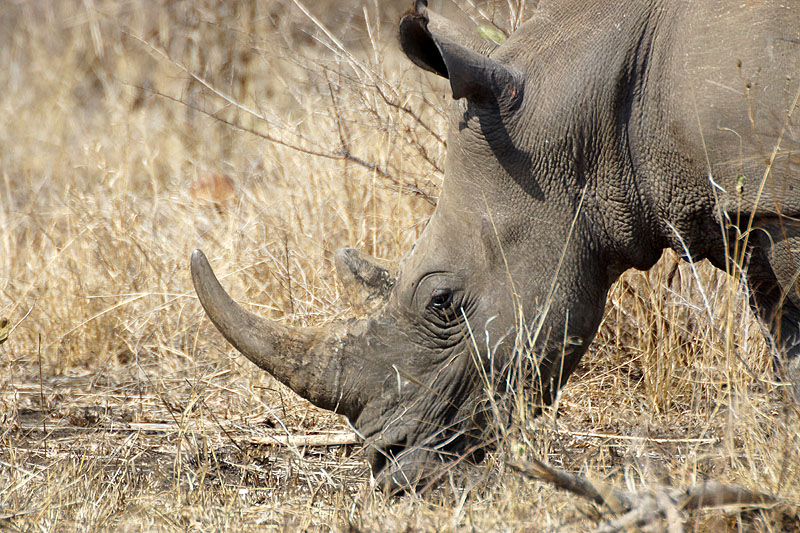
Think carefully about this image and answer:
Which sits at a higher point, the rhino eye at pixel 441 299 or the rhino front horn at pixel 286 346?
the rhino eye at pixel 441 299

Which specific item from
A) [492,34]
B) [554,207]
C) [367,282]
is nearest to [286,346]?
[367,282]

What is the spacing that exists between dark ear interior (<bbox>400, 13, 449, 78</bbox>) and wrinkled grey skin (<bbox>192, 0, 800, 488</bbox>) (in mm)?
10

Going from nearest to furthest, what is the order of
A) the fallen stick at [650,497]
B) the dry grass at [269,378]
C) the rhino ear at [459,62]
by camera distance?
the fallen stick at [650,497] → the dry grass at [269,378] → the rhino ear at [459,62]

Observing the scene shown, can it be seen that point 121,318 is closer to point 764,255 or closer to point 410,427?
point 410,427

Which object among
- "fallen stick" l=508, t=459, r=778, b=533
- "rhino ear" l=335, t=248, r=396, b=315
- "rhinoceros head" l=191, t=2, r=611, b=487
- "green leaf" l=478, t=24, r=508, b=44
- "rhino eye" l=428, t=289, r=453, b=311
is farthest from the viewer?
"green leaf" l=478, t=24, r=508, b=44

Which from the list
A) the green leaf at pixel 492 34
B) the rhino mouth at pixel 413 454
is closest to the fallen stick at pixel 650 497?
the rhino mouth at pixel 413 454

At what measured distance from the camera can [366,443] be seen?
12.1ft

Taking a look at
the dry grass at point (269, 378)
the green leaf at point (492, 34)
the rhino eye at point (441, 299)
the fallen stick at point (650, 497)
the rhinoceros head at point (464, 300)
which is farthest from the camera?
the green leaf at point (492, 34)

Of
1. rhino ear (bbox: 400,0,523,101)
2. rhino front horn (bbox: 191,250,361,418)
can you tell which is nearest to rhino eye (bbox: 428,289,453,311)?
rhino front horn (bbox: 191,250,361,418)

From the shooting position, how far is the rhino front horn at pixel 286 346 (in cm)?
370

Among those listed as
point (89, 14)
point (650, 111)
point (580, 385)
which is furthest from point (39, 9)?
point (650, 111)

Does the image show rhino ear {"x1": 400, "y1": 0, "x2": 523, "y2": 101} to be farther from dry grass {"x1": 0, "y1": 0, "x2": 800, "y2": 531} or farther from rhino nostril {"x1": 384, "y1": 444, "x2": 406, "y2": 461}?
rhino nostril {"x1": 384, "y1": 444, "x2": 406, "y2": 461}

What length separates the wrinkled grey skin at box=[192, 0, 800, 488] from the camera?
3.14 m

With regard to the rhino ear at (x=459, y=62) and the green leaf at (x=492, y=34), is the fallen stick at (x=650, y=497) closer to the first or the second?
the rhino ear at (x=459, y=62)
